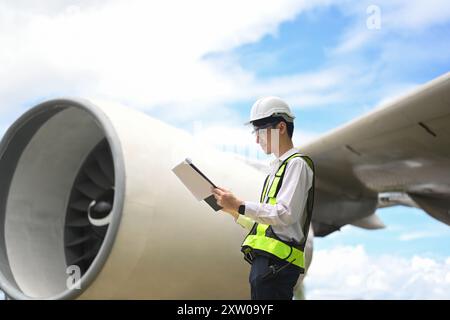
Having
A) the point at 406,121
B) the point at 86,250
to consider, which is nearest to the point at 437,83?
the point at 406,121

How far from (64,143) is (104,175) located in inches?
12.7

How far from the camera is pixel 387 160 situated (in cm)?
516

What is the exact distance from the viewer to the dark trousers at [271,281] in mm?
1955

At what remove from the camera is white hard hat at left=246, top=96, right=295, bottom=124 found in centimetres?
209

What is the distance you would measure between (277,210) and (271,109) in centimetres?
39

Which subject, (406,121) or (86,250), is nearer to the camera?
(86,250)

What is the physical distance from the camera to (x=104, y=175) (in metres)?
3.98

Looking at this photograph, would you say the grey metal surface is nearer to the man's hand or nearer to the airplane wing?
the man's hand

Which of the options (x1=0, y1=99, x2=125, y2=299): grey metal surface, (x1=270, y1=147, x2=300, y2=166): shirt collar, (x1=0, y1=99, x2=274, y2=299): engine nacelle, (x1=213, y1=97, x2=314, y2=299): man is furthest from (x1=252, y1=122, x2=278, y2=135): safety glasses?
(x1=0, y1=99, x2=125, y2=299): grey metal surface

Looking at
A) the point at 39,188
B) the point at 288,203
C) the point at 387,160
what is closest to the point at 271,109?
the point at 288,203

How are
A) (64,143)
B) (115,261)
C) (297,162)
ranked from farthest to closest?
(64,143)
(115,261)
(297,162)
